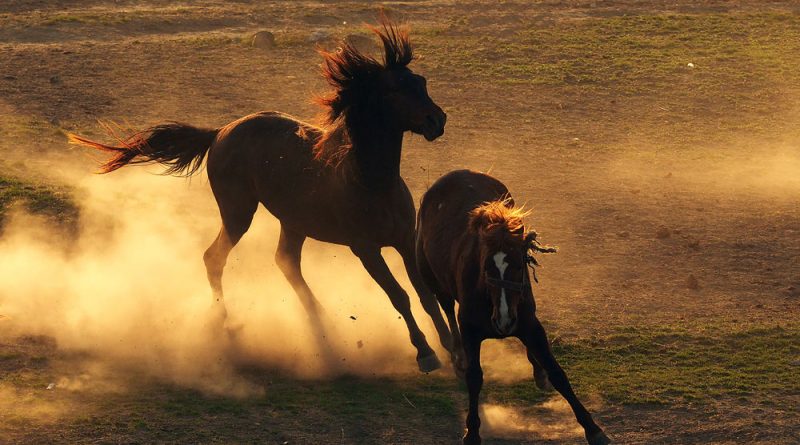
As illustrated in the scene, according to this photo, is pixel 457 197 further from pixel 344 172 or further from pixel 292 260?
pixel 292 260

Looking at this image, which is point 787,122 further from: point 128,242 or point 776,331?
point 128,242

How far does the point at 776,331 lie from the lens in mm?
10680

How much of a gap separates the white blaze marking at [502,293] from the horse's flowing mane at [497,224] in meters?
0.10

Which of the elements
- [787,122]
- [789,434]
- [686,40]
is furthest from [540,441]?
[686,40]

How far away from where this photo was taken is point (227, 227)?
11836 mm

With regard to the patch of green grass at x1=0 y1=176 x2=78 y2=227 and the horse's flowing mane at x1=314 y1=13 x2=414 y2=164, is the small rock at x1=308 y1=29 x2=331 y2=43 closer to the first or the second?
the patch of green grass at x1=0 y1=176 x2=78 y2=227

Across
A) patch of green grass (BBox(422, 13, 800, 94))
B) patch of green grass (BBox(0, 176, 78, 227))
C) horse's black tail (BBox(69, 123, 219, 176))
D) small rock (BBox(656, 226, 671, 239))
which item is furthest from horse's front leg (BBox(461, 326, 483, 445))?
patch of green grass (BBox(422, 13, 800, 94))

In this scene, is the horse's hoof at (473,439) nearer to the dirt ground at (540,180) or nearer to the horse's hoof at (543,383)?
the dirt ground at (540,180)

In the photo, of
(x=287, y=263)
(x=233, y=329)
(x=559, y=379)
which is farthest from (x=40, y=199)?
(x=559, y=379)

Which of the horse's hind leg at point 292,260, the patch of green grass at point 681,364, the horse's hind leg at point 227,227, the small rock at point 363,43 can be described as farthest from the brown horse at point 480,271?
the small rock at point 363,43

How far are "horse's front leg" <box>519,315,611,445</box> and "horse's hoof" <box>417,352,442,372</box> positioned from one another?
68.3 inches

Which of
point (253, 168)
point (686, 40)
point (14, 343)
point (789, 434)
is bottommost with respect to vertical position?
point (789, 434)

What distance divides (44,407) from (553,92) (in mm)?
12275

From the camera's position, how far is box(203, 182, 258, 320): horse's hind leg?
11.8 metres
